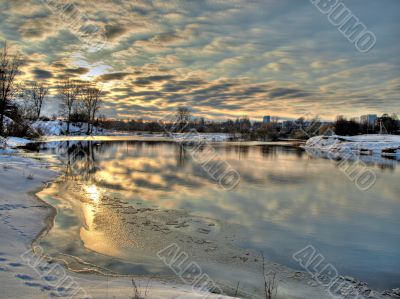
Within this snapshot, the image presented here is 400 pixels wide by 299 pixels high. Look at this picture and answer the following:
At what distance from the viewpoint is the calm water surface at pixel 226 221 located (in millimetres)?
6191

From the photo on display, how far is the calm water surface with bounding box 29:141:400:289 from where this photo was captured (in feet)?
20.3

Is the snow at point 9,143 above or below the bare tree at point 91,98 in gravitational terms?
below

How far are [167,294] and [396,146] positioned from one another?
1951 inches

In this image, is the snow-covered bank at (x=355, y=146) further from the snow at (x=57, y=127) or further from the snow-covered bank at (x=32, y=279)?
the snow at (x=57, y=127)

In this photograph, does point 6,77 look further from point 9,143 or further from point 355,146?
point 355,146

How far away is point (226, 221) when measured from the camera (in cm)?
872

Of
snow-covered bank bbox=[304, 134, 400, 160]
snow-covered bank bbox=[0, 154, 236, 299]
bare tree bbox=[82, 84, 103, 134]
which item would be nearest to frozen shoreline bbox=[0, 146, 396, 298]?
snow-covered bank bbox=[0, 154, 236, 299]

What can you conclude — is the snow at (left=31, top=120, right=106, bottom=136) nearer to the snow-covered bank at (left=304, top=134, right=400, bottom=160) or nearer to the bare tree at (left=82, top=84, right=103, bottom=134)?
the bare tree at (left=82, top=84, right=103, bottom=134)

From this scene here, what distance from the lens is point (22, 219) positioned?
741 centimetres

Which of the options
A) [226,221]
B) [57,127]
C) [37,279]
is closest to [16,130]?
[57,127]

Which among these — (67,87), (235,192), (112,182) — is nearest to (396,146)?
(235,192)

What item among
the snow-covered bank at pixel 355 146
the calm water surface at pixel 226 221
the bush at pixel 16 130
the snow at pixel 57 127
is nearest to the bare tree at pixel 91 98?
the snow at pixel 57 127

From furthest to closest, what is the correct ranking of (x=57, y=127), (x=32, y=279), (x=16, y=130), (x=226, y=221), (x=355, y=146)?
(x=57, y=127) → (x=355, y=146) → (x=16, y=130) → (x=226, y=221) → (x=32, y=279)

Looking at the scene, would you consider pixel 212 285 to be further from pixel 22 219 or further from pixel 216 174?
pixel 216 174
